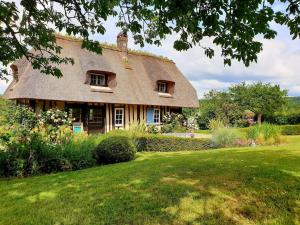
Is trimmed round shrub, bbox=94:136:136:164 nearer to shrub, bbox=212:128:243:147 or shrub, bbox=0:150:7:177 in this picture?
shrub, bbox=0:150:7:177

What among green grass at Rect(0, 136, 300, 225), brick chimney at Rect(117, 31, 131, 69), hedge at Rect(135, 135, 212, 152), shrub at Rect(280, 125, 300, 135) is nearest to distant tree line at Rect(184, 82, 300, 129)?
shrub at Rect(280, 125, 300, 135)

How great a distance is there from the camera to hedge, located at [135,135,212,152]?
14.4 metres

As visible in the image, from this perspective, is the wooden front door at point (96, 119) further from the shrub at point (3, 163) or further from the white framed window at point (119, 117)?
the shrub at point (3, 163)

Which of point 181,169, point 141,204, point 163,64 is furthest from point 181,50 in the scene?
point 163,64

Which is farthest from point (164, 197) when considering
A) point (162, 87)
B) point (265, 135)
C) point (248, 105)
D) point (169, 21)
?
point (248, 105)

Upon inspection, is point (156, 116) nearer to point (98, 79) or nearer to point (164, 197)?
point (98, 79)

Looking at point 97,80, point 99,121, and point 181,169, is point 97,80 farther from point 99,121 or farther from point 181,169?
point 181,169

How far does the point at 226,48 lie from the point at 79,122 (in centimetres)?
→ 1553

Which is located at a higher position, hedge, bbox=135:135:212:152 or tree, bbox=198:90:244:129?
tree, bbox=198:90:244:129

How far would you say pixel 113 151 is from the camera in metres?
10.5

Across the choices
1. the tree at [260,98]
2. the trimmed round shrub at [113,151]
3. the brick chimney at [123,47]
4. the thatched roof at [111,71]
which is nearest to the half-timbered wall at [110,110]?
the thatched roof at [111,71]

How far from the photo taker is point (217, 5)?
4102 millimetres

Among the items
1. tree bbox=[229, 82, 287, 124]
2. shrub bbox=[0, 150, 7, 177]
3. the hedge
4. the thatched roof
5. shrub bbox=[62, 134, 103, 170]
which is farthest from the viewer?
tree bbox=[229, 82, 287, 124]

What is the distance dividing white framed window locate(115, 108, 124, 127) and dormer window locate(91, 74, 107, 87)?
6.71 feet
